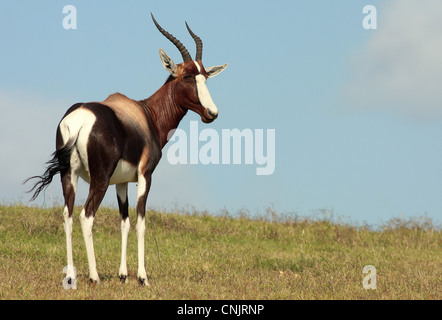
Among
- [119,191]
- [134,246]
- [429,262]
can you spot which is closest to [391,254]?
[429,262]

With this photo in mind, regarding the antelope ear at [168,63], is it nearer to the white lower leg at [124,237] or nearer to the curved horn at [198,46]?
the curved horn at [198,46]

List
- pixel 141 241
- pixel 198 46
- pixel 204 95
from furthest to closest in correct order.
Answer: pixel 198 46 → pixel 204 95 → pixel 141 241

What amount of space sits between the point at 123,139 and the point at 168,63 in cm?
183

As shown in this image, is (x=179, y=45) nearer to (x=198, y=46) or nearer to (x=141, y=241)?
Result: (x=198, y=46)

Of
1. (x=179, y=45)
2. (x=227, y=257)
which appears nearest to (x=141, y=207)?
(x=179, y=45)

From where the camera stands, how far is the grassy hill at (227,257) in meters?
9.82

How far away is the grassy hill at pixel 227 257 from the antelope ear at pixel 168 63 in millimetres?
3712

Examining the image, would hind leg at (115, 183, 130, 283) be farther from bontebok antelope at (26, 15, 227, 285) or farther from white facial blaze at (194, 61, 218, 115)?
white facial blaze at (194, 61, 218, 115)

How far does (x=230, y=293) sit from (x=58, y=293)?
2.63 meters

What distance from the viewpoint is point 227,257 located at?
14.5 m
